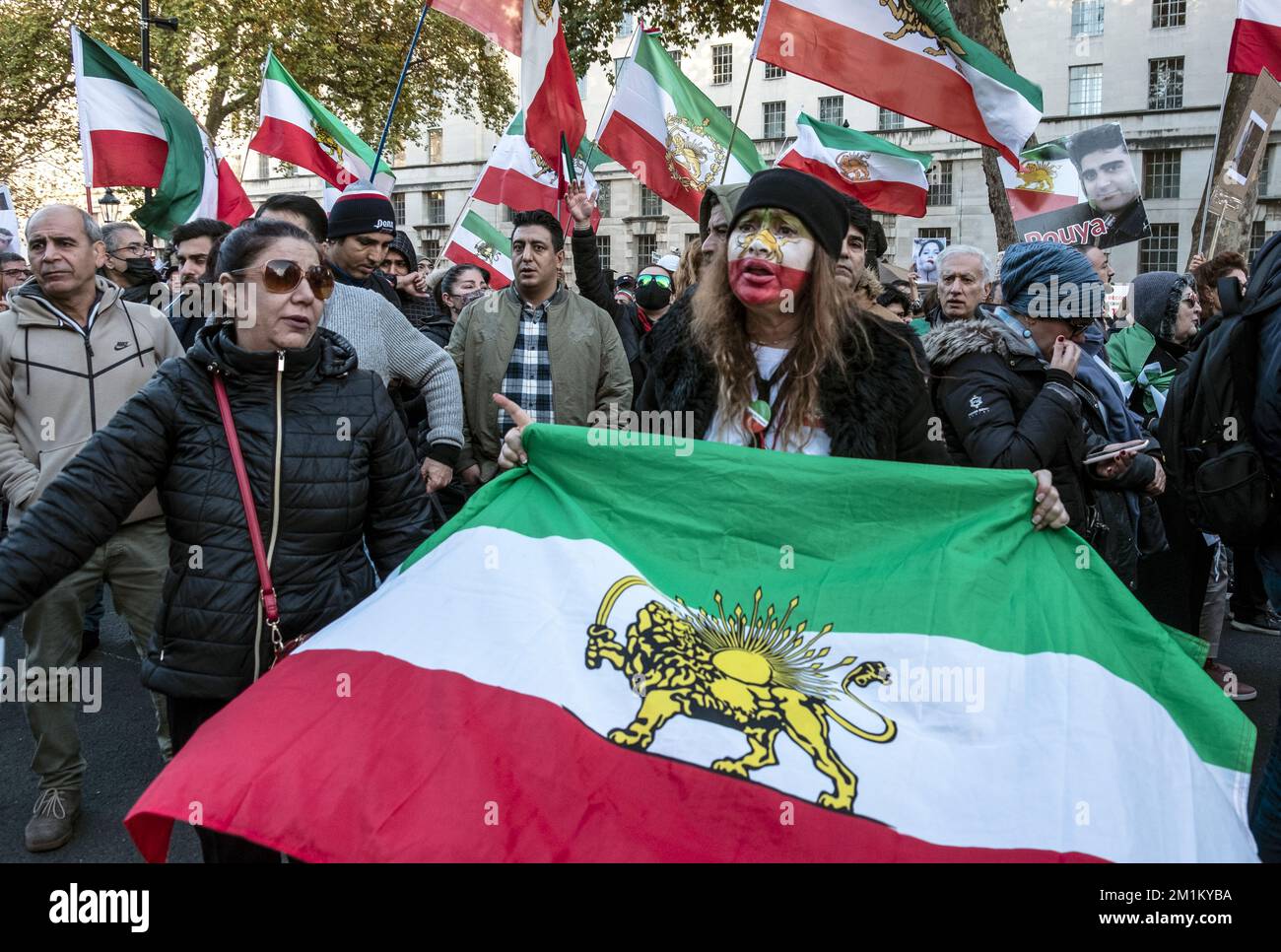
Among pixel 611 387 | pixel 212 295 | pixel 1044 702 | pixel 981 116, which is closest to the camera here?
pixel 1044 702

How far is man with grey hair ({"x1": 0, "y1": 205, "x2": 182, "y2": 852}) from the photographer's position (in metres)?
4.26

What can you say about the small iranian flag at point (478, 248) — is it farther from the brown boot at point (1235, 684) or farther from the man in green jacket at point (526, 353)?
the brown boot at point (1235, 684)

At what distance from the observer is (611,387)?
18.2 ft

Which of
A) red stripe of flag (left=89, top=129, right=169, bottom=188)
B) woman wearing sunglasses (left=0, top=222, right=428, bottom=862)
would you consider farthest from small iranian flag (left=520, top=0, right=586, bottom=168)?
woman wearing sunglasses (left=0, top=222, right=428, bottom=862)

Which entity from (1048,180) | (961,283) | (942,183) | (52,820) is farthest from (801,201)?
(942,183)

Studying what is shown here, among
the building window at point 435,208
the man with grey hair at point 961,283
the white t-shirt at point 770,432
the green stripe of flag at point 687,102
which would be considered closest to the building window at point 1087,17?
the building window at point 435,208

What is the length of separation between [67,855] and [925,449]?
3428 mm

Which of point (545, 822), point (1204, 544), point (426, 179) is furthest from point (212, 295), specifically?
point (426, 179)

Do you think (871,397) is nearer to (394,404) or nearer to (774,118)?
(394,404)

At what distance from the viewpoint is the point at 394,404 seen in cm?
423

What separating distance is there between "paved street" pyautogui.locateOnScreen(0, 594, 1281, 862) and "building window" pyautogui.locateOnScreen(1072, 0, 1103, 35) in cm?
3929

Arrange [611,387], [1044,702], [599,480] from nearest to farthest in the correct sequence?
[1044,702] → [599,480] → [611,387]
